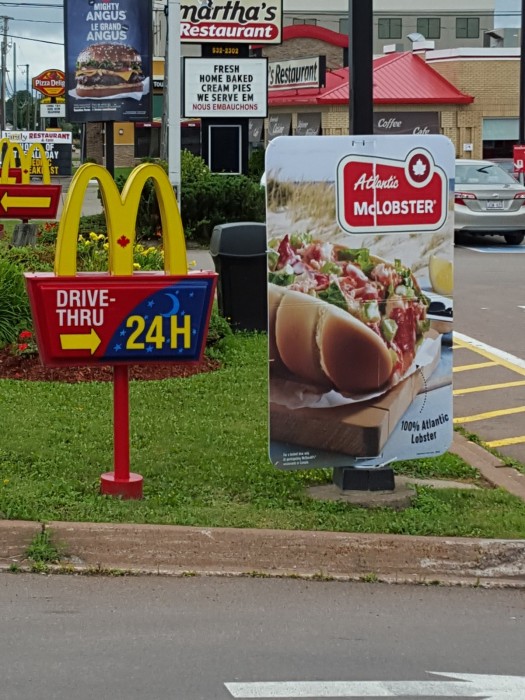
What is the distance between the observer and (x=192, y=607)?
18.4 ft

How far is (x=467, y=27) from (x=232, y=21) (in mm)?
73416

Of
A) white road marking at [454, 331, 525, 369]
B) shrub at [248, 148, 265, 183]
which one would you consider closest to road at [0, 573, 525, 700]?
white road marking at [454, 331, 525, 369]

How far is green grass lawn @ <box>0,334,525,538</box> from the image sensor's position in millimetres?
6508

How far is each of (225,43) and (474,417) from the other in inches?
749

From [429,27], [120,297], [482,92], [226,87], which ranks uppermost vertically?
[429,27]

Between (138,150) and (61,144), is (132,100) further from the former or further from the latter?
(138,150)

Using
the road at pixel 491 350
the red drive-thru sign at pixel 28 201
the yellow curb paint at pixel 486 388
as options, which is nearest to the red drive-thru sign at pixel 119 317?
the road at pixel 491 350

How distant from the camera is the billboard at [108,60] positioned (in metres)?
22.4

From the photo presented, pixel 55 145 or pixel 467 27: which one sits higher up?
pixel 467 27

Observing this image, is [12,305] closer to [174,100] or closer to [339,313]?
[339,313]

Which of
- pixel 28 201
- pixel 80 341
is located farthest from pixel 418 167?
pixel 28 201

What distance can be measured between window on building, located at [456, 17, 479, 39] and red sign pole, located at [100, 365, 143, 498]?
310 feet

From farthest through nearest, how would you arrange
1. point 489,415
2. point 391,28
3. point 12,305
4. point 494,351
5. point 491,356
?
1. point 391,28
2. point 494,351
3. point 491,356
4. point 12,305
5. point 489,415

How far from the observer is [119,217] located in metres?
6.55
